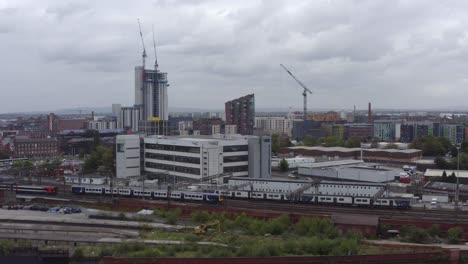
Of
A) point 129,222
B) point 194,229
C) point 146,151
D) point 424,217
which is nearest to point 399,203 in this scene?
point 424,217

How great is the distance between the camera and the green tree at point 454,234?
13.8 m

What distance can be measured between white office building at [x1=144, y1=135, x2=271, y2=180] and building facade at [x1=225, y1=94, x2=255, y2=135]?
1241 inches

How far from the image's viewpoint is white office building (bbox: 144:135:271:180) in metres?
24.0

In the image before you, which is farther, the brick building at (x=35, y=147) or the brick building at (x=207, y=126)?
the brick building at (x=207, y=126)

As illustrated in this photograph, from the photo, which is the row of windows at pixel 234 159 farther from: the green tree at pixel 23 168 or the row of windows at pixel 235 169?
the green tree at pixel 23 168

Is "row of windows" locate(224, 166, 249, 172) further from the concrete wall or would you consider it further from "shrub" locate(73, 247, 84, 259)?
"shrub" locate(73, 247, 84, 259)

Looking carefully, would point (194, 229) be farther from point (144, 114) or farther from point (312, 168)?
point (144, 114)

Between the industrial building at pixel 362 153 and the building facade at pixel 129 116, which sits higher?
the building facade at pixel 129 116

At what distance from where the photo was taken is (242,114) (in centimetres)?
5772

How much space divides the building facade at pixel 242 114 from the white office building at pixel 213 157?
3152cm

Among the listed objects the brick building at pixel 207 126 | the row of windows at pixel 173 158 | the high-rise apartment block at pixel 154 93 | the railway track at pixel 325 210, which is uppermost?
the high-rise apartment block at pixel 154 93

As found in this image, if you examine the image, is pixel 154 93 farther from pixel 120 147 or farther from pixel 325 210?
pixel 325 210

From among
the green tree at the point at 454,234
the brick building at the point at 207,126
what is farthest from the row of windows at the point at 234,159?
the brick building at the point at 207,126

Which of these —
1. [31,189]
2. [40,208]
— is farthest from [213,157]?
[31,189]
